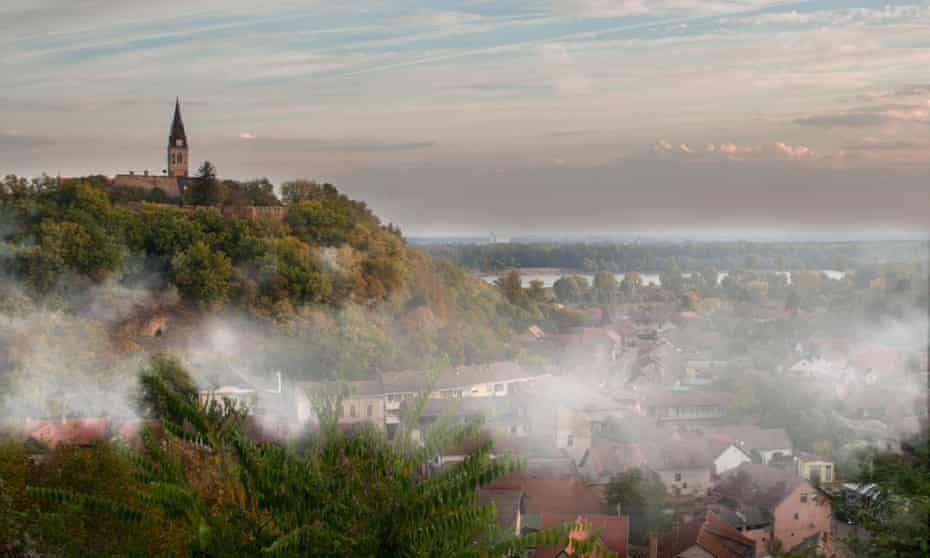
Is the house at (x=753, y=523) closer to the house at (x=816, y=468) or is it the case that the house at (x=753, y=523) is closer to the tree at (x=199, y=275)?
the house at (x=816, y=468)

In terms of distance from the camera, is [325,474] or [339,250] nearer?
[325,474]

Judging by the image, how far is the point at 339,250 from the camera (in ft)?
79.0

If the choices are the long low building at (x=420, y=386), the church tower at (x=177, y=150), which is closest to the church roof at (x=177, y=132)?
the church tower at (x=177, y=150)

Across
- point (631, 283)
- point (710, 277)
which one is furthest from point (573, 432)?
point (710, 277)

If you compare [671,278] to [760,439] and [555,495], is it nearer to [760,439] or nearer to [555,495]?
[760,439]

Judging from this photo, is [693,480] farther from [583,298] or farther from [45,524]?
[583,298]

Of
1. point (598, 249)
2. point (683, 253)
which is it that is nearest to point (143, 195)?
point (598, 249)

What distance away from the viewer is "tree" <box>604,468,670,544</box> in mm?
11031

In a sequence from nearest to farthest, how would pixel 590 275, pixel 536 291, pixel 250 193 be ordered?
pixel 250 193, pixel 536 291, pixel 590 275

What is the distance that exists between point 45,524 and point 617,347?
24.4 metres

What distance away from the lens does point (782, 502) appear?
11.9 metres

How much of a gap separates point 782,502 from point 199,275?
593 inches

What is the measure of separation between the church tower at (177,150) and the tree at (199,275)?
4542mm

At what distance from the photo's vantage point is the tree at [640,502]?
434 inches
